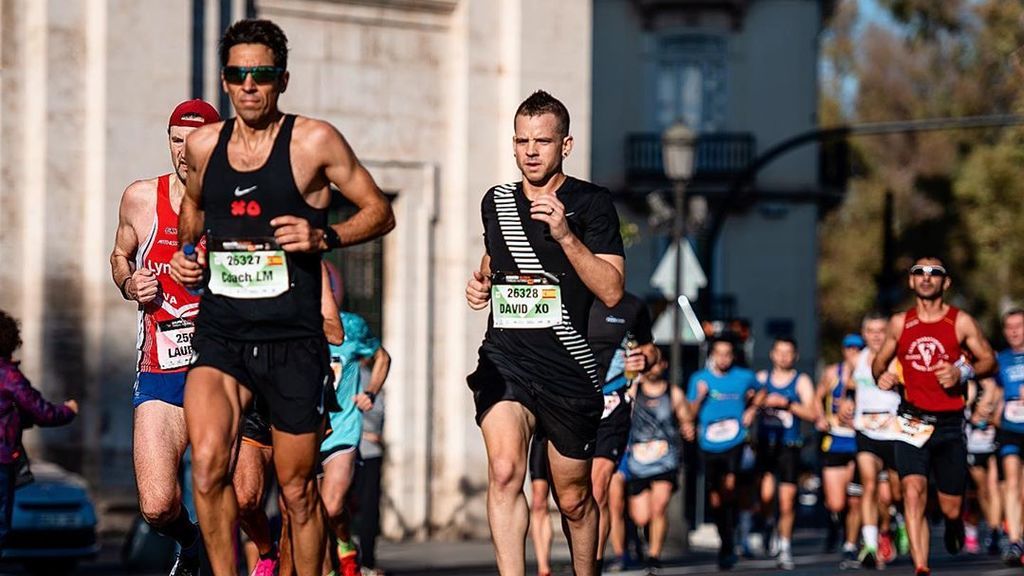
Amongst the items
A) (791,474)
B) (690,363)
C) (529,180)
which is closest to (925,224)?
(690,363)

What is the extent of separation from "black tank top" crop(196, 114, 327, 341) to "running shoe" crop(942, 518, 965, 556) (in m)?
8.63

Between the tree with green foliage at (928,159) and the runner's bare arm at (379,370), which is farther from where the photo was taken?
the tree with green foliage at (928,159)

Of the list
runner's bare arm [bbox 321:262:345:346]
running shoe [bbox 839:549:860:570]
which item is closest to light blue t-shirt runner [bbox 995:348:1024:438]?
running shoe [bbox 839:549:860:570]

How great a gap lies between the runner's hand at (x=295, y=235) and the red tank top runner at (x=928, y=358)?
7.35 meters

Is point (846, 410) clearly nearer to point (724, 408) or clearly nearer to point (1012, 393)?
point (724, 408)

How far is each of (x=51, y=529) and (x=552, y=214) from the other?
868 centimetres

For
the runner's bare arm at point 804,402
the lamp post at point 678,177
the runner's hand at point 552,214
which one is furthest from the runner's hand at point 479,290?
the lamp post at point 678,177

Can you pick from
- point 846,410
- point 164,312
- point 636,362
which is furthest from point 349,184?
point 846,410

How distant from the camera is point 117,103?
20438 mm

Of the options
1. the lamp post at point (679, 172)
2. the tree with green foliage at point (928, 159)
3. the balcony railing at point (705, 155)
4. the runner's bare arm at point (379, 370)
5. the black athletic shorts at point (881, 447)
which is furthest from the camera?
the tree with green foliage at point (928, 159)

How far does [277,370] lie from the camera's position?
8.72 m

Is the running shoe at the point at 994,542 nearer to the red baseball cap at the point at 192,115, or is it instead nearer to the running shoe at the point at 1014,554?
the running shoe at the point at 1014,554

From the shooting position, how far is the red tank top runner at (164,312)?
33.4 feet

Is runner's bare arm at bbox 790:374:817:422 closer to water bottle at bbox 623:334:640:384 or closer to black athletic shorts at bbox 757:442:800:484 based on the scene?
black athletic shorts at bbox 757:442:800:484
